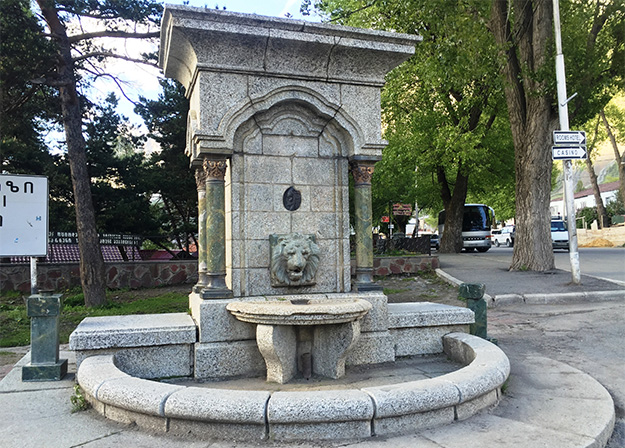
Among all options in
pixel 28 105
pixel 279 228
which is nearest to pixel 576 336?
pixel 279 228

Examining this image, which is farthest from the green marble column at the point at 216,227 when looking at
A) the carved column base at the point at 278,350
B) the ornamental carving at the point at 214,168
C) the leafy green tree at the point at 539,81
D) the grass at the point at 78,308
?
the leafy green tree at the point at 539,81

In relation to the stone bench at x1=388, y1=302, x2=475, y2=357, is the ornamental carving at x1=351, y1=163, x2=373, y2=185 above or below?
above

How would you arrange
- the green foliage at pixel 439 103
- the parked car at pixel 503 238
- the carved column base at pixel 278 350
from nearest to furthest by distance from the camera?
the carved column base at pixel 278 350 → the green foliage at pixel 439 103 → the parked car at pixel 503 238

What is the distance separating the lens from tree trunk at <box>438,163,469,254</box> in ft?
82.5

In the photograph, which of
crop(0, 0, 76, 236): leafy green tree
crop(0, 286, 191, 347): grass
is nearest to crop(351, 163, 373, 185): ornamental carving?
crop(0, 286, 191, 347): grass

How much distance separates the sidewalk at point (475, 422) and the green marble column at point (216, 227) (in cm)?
179

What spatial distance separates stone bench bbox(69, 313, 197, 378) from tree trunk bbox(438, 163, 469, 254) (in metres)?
21.9

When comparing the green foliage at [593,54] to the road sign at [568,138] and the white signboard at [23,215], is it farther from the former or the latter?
the white signboard at [23,215]

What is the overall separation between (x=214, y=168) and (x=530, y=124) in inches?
452

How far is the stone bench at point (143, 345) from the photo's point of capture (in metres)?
4.82

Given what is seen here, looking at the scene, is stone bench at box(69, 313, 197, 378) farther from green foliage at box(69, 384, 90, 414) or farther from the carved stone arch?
the carved stone arch

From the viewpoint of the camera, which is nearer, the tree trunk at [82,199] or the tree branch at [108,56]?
the tree trunk at [82,199]

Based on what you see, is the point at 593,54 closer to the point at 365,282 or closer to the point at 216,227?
the point at 365,282

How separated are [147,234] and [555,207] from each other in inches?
Answer: 2927
